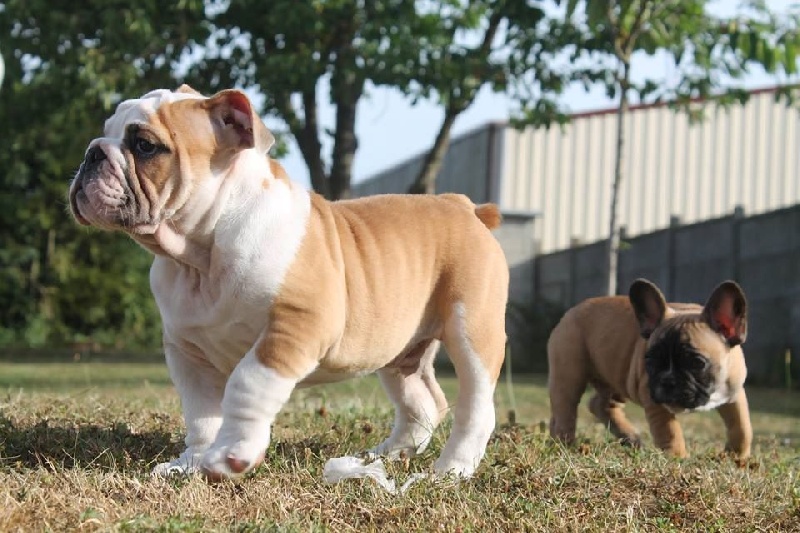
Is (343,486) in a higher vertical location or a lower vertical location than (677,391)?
higher

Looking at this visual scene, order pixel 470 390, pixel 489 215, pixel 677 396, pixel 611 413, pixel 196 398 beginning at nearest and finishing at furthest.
Result: pixel 196 398
pixel 470 390
pixel 489 215
pixel 677 396
pixel 611 413

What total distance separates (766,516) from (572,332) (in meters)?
2.76

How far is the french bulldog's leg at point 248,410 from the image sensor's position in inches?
149

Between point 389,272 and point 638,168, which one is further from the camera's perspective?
point 638,168

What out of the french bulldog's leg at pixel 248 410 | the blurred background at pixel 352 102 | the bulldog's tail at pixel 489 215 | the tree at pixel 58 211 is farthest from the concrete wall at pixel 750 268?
the french bulldog's leg at pixel 248 410

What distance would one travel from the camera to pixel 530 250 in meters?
20.7

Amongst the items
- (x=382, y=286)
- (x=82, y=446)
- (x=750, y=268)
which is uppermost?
(x=382, y=286)

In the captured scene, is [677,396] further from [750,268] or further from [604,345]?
[750,268]

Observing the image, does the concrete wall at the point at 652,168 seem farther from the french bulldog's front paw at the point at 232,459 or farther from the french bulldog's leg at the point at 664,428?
the french bulldog's front paw at the point at 232,459

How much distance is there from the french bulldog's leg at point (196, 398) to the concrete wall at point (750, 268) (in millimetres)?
11226

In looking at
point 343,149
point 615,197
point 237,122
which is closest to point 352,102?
point 343,149

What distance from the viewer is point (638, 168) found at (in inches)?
983

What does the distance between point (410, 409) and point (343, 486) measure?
92 centimetres

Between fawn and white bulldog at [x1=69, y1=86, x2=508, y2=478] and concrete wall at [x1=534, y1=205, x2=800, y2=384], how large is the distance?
419 inches
